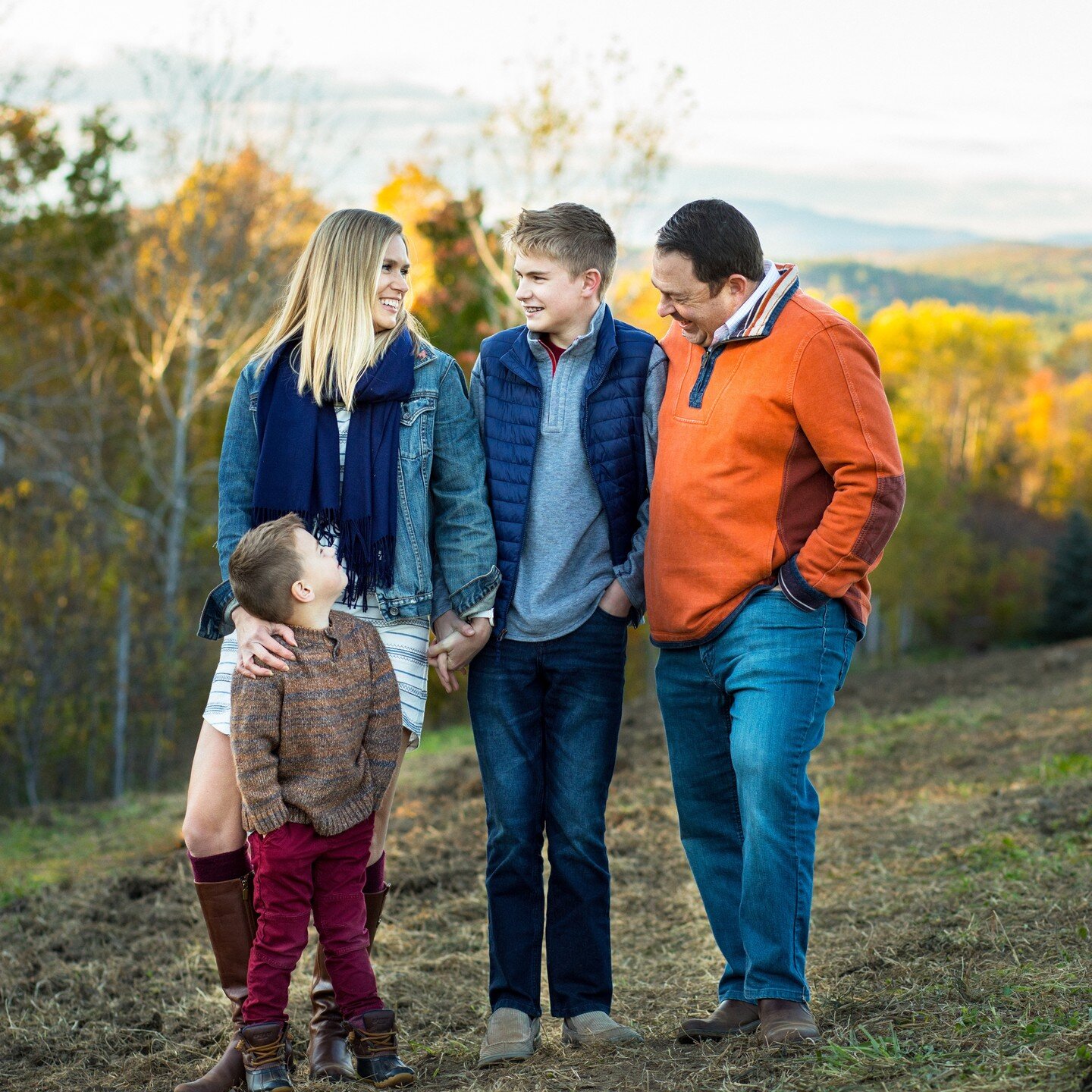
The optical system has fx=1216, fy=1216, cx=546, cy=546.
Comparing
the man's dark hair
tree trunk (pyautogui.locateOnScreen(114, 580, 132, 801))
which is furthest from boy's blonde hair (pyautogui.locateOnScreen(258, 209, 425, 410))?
tree trunk (pyautogui.locateOnScreen(114, 580, 132, 801))

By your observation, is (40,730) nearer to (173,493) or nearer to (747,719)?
(173,493)

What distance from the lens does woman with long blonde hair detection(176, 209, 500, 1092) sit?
2967 mm

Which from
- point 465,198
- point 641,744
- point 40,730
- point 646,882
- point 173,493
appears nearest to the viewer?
point 646,882

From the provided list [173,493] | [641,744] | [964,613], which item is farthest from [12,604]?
[964,613]

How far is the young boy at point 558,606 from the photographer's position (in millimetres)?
3102

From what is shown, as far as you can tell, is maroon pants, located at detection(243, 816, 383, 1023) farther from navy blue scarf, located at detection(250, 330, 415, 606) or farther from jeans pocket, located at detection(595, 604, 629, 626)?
jeans pocket, located at detection(595, 604, 629, 626)

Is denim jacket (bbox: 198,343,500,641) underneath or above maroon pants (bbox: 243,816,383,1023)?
above

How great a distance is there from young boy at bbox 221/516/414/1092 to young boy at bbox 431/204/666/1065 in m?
0.30

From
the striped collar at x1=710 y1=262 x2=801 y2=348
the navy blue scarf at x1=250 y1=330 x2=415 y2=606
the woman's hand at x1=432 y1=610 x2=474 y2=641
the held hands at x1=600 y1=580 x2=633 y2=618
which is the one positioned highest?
the striped collar at x1=710 y1=262 x2=801 y2=348

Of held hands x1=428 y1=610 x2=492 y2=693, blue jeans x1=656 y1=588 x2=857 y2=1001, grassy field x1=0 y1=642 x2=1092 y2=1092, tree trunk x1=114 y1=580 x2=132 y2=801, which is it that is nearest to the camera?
grassy field x1=0 y1=642 x2=1092 y2=1092

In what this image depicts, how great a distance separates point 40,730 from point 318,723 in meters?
8.71

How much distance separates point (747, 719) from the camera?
9.48 feet

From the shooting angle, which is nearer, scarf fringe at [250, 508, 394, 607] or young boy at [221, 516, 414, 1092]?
young boy at [221, 516, 414, 1092]

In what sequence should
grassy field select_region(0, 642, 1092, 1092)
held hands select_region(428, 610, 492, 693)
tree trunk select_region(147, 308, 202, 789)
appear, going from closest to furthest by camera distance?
grassy field select_region(0, 642, 1092, 1092), held hands select_region(428, 610, 492, 693), tree trunk select_region(147, 308, 202, 789)
